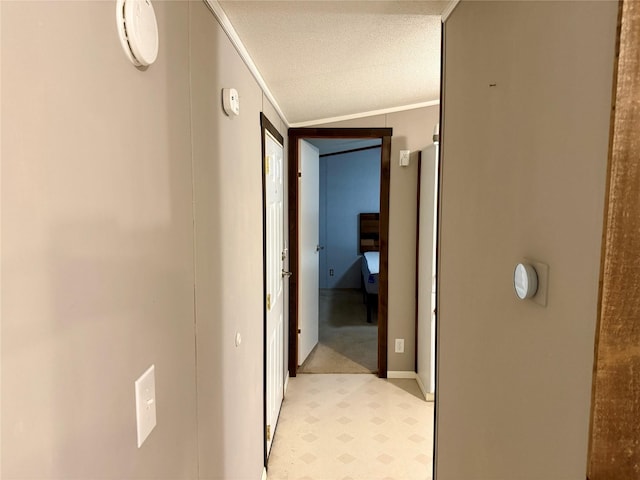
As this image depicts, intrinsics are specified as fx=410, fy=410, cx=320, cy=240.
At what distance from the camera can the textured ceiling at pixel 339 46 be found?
4.67ft

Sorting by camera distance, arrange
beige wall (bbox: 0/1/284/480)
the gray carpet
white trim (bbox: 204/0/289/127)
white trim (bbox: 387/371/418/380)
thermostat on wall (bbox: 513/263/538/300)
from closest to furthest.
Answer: beige wall (bbox: 0/1/284/480)
thermostat on wall (bbox: 513/263/538/300)
white trim (bbox: 204/0/289/127)
white trim (bbox: 387/371/418/380)
the gray carpet

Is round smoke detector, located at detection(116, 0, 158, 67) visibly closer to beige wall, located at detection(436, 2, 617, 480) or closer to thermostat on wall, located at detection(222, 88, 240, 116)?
thermostat on wall, located at detection(222, 88, 240, 116)

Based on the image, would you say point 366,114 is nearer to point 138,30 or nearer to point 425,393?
point 425,393

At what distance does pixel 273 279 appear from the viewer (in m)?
2.70

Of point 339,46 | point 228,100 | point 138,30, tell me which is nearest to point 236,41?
point 228,100

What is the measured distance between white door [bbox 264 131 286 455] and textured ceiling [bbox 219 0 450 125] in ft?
1.38

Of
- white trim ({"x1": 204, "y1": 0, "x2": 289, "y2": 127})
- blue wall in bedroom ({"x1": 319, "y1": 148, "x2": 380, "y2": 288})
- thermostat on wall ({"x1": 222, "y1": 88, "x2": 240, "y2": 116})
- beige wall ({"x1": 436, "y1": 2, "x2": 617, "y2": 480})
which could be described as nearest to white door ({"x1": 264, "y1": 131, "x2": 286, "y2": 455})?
white trim ({"x1": 204, "y1": 0, "x2": 289, "y2": 127})

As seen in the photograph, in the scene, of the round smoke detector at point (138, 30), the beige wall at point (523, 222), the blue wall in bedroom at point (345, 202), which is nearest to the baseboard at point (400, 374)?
the beige wall at point (523, 222)

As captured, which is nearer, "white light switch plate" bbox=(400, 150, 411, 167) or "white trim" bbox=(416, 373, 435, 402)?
"white trim" bbox=(416, 373, 435, 402)

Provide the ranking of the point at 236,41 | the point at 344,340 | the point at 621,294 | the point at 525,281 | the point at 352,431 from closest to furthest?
1. the point at 621,294
2. the point at 525,281
3. the point at 236,41
4. the point at 352,431
5. the point at 344,340

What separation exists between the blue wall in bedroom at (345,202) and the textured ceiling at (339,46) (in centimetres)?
410

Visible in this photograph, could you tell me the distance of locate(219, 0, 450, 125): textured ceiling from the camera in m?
1.42

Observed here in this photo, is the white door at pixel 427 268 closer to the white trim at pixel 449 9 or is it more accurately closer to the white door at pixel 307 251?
the white door at pixel 307 251

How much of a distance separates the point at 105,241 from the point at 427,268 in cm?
277
